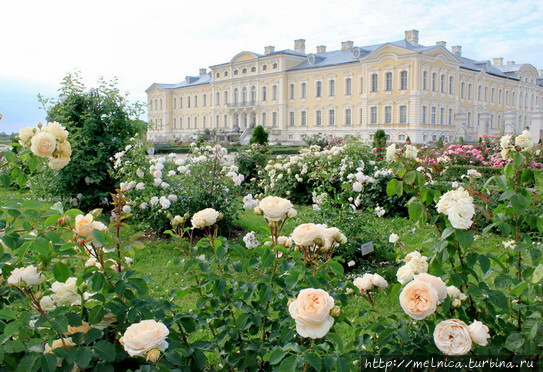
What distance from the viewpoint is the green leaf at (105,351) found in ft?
Answer: 3.85

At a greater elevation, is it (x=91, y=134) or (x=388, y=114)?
(x=388, y=114)

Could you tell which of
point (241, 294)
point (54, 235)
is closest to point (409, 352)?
point (241, 294)

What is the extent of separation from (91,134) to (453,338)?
5380 mm

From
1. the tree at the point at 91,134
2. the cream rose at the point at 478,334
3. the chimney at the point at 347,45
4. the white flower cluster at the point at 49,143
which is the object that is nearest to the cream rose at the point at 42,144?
the white flower cluster at the point at 49,143

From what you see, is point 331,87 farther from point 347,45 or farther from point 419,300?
point 419,300

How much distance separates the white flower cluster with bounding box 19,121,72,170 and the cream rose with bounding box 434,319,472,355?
1.18 metres

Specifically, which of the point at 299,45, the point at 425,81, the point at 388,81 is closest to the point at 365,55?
the point at 388,81

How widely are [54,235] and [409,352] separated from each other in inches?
38.8

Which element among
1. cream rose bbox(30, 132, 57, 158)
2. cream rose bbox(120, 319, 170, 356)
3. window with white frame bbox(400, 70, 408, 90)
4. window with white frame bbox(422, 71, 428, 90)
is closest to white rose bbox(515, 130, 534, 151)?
cream rose bbox(120, 319, 170, 356)

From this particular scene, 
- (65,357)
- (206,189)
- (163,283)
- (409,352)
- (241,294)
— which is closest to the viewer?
(65,357)

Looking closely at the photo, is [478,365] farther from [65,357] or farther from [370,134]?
[370,134]

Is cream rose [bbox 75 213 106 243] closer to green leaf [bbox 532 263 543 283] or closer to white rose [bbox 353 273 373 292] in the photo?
white rose [bbox 353 273 373 292]

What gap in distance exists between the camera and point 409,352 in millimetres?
1321

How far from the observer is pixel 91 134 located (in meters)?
5.76
